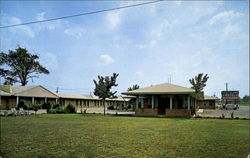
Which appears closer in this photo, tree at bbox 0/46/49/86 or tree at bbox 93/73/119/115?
tree at bbox 93/73/119/115

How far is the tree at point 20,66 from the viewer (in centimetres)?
4199

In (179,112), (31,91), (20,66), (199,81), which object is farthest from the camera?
(20,66)

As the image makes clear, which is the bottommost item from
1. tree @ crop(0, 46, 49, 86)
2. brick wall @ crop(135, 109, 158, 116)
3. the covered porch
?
brick wall @ crop(135, 109, 158, 116)

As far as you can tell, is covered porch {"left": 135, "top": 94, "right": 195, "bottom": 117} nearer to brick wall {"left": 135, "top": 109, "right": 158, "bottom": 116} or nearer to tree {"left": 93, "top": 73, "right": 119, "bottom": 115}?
brick wall {"left": 135, "top": 109, "right": 158, "bottom": 116}

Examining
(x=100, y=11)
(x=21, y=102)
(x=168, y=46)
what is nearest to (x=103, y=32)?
(x=100, y=11)

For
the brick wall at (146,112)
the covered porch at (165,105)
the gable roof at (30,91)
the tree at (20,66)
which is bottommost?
the brick wall at (146,112)

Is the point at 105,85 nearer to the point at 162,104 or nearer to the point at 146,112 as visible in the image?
the point at 146,112

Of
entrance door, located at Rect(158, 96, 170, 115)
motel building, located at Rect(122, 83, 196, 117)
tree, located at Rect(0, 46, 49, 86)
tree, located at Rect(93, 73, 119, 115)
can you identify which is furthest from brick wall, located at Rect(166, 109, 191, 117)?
tree, located at Rect(0, 46, 49, 86)

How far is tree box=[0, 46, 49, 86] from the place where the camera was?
42.0m

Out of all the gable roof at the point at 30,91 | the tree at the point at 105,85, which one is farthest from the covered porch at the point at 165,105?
the gable roof at the point at 30,91

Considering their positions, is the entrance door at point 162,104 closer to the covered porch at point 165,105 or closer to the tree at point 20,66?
the covered porch at point 165,105

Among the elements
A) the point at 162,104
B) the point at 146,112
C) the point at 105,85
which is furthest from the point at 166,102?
the point at 105,85

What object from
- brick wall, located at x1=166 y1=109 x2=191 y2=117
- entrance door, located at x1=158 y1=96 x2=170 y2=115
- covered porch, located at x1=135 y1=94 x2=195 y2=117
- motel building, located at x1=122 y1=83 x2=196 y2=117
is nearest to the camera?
brick wall, located at x1=166 y1=109 x2=191 y2=117

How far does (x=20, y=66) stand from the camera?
149 feet
